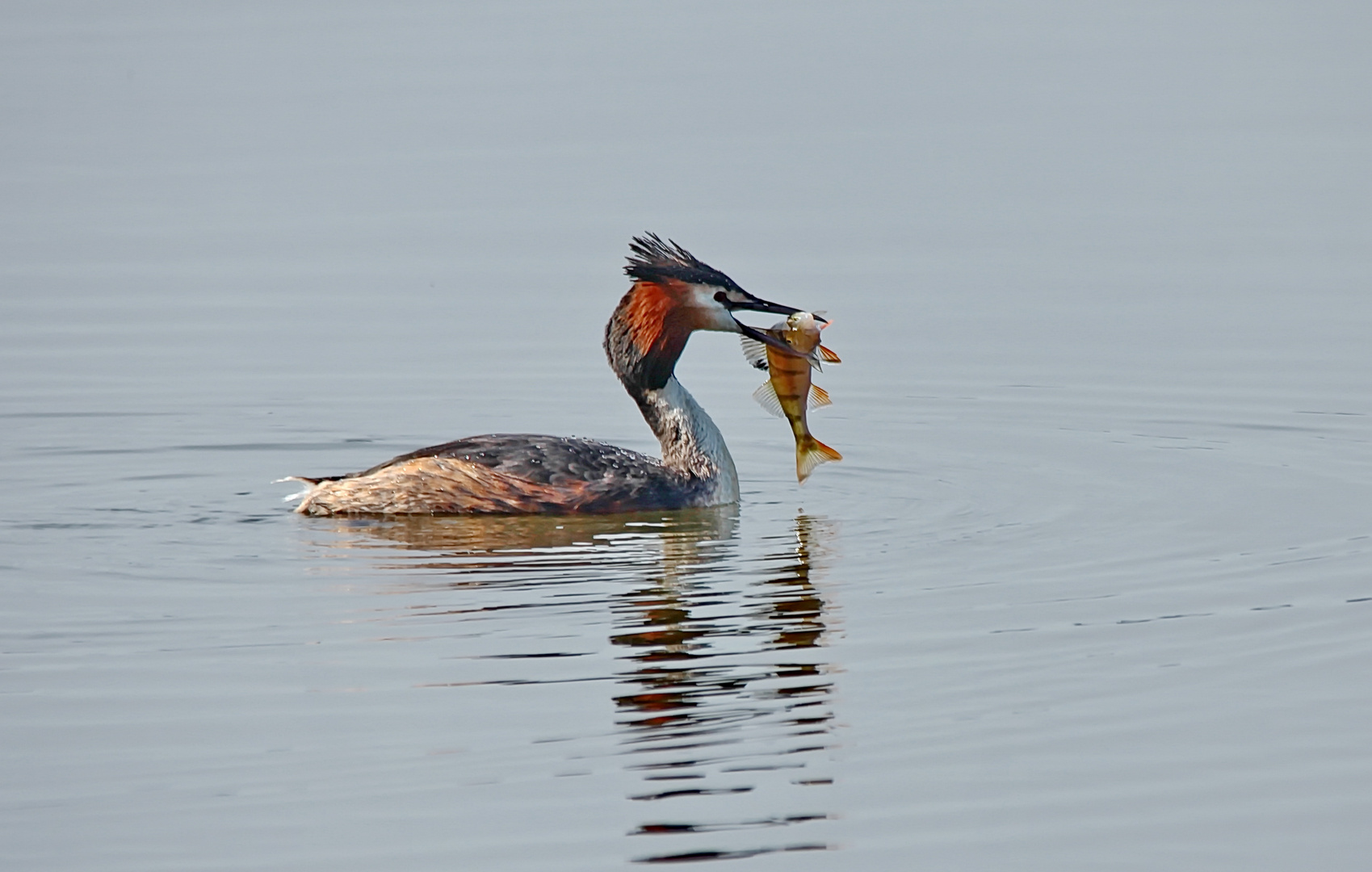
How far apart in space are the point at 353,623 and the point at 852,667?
7.37 feet

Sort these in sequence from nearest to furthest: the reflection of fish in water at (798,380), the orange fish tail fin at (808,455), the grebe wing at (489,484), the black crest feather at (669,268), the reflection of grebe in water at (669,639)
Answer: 1. the reflection of grebe in water at (669,639)
2. the grebe wing at (489,484)
3. the reflection of fish in water at (798,380)
4. the black crest feather at (669,268)
5. the orange fish tail fin at (808,455)

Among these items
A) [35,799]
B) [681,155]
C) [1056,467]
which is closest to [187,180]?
[681,155]

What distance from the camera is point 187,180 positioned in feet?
80.0

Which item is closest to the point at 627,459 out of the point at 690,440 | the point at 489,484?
the point at 690,440

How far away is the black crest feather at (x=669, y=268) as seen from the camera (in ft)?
42.1

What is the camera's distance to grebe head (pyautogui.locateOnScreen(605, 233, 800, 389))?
12.8 metres

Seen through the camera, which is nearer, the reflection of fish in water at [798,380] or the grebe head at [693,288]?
the reflection of fish in water at [798,380]

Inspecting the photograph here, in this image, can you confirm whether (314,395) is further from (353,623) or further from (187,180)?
(187,180)

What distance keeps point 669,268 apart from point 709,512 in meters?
1.40

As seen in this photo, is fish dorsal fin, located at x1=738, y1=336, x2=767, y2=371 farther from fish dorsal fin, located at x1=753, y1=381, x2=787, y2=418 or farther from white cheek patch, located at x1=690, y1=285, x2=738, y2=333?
white cheek patch, located at x1=690, y1=285, x2=738, y2=333

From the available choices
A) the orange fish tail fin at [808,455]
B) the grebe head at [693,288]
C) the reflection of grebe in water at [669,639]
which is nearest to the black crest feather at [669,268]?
the grebe head at [693,288]

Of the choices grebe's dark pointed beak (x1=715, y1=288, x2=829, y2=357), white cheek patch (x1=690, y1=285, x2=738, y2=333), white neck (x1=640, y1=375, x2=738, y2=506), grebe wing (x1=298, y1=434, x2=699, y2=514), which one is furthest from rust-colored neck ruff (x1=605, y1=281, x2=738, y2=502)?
grebe wing (x1=298, y1=434, x2=699, y2=514)

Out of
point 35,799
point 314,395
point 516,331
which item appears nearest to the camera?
point 35,799

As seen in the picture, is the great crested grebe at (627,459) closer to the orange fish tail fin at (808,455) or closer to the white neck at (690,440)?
the white neck at (690,440)
